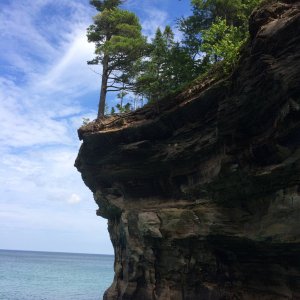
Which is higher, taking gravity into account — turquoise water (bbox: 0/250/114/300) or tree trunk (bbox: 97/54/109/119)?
tree trunk (bbox: 97/54/109/119)

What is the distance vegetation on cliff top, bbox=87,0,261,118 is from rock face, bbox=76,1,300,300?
4.07 m

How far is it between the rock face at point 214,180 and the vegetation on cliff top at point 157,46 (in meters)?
4.07

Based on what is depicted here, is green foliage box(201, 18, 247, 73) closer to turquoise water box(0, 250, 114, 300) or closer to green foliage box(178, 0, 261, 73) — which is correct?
green foliage box(178, 0, 261, 73)

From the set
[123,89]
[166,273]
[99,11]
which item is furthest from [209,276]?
[99,11]

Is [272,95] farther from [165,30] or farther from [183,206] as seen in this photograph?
[165,30]

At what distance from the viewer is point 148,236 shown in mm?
20266

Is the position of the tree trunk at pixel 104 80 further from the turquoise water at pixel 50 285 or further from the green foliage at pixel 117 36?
the turquoise water at pixel 50 285

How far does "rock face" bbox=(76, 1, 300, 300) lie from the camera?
1348 cm

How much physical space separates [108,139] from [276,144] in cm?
1021

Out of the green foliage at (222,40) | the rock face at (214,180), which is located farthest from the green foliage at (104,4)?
the rock face at (214,180)

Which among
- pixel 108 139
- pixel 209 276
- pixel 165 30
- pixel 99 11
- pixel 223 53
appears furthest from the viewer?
pixel 99 11

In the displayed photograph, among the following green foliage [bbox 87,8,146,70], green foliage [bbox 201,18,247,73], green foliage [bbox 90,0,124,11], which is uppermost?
green foliage [bbox 90,0,124,11]

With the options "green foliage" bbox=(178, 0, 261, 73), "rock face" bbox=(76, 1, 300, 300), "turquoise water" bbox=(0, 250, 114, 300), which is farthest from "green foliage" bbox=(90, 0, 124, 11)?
"turquoise water" bbox=(0, 250, 114, 300)

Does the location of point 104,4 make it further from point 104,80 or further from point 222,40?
point 222,40
